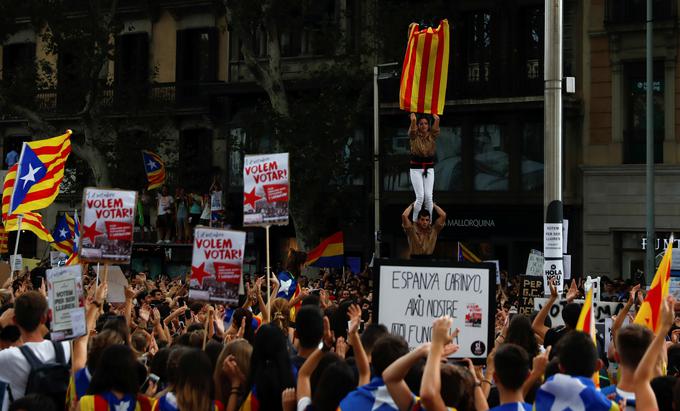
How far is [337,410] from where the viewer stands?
6.97 m

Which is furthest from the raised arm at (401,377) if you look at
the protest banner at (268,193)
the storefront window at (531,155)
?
the storefront window at (531,155)

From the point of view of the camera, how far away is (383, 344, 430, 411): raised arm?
6.58 metres

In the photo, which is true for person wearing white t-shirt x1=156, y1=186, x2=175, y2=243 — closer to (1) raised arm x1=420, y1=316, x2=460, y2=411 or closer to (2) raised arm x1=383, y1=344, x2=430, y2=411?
(2) raised arm x1=383, y1=344, x2=430, y2=411

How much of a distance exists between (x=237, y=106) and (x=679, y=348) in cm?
2894

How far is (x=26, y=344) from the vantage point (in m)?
7.93

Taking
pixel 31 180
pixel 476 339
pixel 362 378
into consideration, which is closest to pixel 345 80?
pixel 31 180

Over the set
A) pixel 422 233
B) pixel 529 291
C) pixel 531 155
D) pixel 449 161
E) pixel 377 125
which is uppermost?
pixel 377 125

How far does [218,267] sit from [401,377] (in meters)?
4.11

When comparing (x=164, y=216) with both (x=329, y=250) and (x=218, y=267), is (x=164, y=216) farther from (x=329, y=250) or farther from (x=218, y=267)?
(x=218, y=267)

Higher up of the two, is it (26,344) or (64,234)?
(64,234)

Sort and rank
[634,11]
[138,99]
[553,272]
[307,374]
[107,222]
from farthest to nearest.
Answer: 1. [138,99]
2. [634,11]
3. [553,272]
4. [107,222]
5. [307,374]

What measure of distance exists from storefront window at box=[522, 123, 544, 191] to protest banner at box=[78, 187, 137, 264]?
74.6ft

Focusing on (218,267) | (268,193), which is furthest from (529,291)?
(218,267)

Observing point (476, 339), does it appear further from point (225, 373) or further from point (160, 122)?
point (160, 122)
